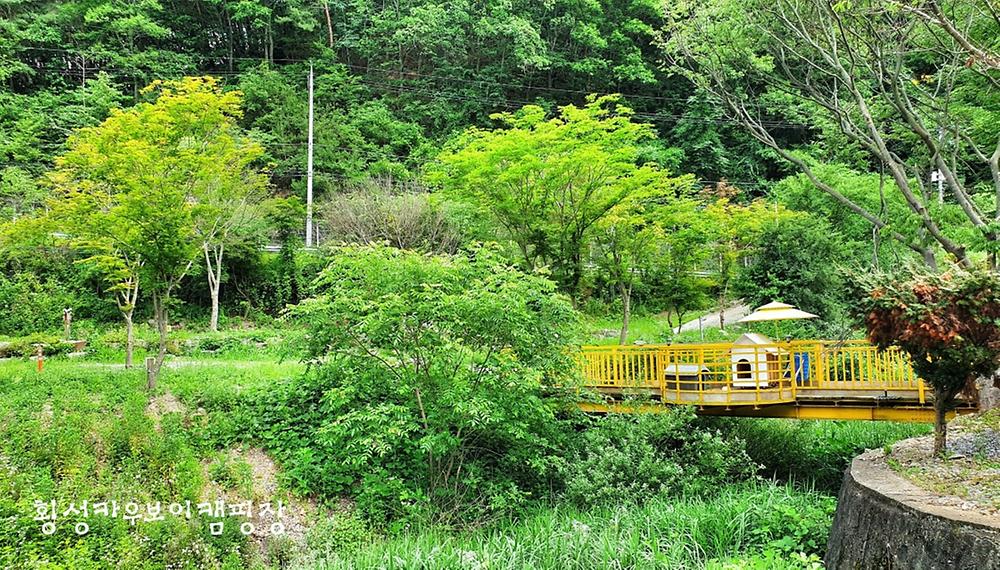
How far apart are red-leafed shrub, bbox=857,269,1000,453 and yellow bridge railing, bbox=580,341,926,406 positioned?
201 cm

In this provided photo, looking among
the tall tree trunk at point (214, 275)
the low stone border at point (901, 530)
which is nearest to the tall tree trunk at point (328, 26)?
the tall tree trunk at point (214, 275)

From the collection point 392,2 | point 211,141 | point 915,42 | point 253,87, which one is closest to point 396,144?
point 253,87

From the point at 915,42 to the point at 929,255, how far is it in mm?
3157

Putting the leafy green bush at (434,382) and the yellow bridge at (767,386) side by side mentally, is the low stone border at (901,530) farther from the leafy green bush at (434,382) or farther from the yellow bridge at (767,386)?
the leafy green bush at (434,382)

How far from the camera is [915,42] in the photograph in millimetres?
9594

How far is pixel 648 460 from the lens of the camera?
8391mm

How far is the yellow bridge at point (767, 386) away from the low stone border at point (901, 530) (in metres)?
2.85

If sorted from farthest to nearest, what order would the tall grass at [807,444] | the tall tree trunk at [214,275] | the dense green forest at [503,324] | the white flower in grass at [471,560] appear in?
the tall tree trunk at [214,275]
the tall grass at [807,444]
the dense green forest at [503,324]
the white flower in grass at [471,560]

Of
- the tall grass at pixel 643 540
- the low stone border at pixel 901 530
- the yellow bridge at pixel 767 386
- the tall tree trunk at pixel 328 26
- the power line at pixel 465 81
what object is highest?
the tall tree trunk at pixel 328 26

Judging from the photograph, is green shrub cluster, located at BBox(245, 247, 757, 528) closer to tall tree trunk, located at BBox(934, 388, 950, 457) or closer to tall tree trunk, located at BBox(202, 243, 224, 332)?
tall tree trunk, located at BBox(934, 388, 950, 457)

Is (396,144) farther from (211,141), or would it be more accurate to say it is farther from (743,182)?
(211,141)

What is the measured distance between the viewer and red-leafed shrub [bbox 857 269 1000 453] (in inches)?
227

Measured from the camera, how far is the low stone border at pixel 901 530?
4.29 m

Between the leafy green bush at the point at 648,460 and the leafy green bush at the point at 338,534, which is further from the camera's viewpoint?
the leafy green bush at the point at 648,460
